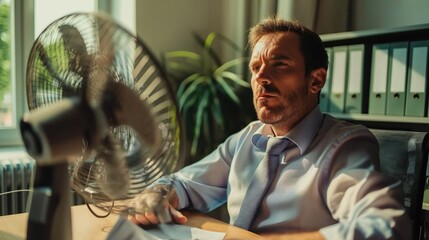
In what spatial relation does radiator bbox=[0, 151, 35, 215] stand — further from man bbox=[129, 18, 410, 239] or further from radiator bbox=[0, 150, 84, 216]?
man bbox=[129, 18, 410, 239]

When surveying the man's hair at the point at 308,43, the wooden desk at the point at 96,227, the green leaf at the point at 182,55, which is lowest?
the wooden desk at the point at 96,227

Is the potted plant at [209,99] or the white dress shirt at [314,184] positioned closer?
the white dress shirt at [314,184]

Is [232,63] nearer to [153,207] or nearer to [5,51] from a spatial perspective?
[5,51]

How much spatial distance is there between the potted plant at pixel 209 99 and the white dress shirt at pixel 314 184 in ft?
2.06

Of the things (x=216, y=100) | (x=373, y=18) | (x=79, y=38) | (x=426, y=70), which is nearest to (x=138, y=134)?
(x=79, y=38)

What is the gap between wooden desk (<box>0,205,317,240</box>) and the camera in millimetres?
1084

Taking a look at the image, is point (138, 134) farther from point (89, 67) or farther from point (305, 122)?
point (305, 122)

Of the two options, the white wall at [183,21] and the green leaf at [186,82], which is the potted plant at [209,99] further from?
the white wall at [183,21]

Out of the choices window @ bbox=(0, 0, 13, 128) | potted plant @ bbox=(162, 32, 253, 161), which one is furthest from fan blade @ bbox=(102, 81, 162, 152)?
window @ bbox=(0, 0, 13, 128)

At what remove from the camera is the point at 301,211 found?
1.27m

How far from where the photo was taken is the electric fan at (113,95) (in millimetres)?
780

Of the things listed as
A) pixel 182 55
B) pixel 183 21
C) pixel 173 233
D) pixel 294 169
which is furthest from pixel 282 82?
pixel 183 21

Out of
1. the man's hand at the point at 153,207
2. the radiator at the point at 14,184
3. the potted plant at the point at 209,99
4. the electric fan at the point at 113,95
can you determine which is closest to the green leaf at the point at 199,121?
the potted plant at the point at 209,99

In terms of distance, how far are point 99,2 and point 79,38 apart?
6.01ft
